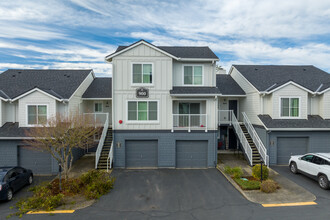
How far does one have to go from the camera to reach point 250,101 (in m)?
16.8

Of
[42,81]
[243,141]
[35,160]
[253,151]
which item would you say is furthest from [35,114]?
[253,151]

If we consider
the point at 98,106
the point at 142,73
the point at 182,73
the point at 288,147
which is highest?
the point at 182,73

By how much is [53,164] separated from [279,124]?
646 inches

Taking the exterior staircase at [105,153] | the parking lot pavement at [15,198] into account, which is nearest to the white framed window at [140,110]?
the exterior staircase at [105,153]

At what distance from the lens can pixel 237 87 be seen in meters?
18.5

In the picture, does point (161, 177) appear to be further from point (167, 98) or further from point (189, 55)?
point (189, 55)

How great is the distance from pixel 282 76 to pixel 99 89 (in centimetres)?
1701

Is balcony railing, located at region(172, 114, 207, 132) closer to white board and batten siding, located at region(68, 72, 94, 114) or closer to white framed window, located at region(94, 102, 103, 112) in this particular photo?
white board and batten siding, located at region(68, 72, 94, 114)

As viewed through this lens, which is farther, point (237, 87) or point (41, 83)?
point (237, 87)

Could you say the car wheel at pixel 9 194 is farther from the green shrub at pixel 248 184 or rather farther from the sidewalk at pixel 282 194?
the green shrub at pixel 248 184

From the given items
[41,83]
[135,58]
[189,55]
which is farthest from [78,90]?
[189,55]

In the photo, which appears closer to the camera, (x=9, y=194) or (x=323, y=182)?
(x=9, y=194)

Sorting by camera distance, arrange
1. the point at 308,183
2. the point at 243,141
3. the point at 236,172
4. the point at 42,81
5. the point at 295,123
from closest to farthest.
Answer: the point at 308,183 < the point at 236,172 < the point at 295,123 < the point at 243,141 < the point at 42,81

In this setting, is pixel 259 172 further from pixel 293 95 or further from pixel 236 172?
pixel 293 95
